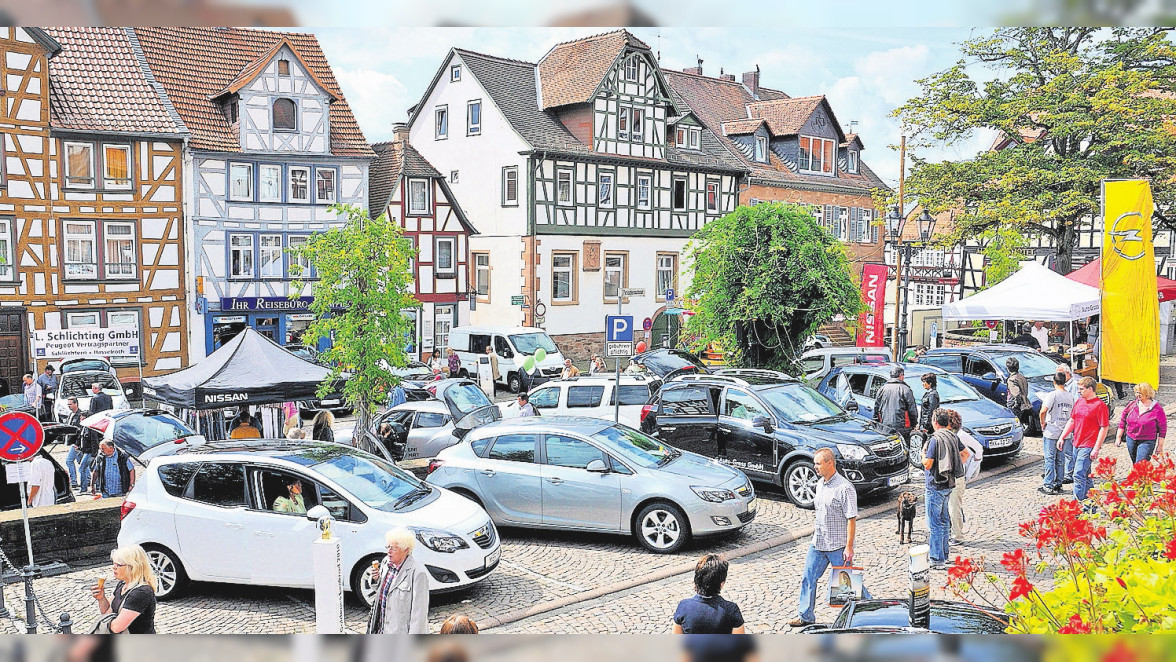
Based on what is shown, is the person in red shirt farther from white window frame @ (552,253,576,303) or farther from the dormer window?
the dormer window

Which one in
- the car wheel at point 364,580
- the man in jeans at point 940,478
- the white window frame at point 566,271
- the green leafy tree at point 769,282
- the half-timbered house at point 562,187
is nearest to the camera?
the car wheel at point 364,580

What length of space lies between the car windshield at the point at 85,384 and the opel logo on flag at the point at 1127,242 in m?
16.7

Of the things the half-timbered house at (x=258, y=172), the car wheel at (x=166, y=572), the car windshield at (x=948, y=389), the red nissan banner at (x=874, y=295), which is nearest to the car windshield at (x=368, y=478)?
the car wheel at (x=166, y=572)

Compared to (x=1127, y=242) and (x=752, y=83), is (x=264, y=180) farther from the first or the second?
(x=752, y=83)

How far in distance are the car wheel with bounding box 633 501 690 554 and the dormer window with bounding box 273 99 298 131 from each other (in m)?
18.4

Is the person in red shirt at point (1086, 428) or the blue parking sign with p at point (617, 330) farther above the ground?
the blue parking sign with p at point (617, 330)

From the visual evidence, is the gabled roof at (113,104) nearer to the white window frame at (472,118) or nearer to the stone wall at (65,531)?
the white window frame at (472,118)

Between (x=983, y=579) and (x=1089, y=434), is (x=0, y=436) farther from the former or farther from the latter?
(x=1089, y=434)

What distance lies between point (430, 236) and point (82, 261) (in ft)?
27.4

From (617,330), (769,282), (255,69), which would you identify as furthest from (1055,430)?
(255,69)

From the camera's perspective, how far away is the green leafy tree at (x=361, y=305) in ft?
43.2

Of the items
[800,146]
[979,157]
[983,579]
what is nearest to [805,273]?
[983,579]

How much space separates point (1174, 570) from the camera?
9.20 ft

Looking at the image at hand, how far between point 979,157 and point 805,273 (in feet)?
40.2
